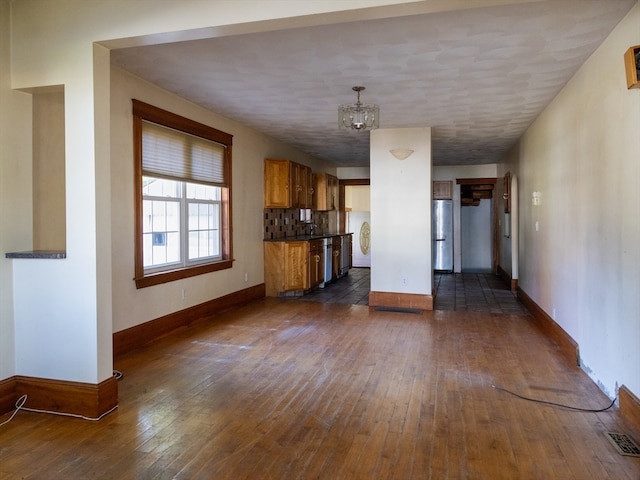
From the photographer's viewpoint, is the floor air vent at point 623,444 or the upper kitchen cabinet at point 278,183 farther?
the upper kitchen cabinet at point 278,183

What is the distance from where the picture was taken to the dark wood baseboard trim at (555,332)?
148 inches

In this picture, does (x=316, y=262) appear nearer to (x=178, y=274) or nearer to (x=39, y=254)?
(x=178, y=274)

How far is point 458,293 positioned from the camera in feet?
24.0

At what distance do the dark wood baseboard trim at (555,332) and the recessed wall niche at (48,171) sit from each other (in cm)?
412

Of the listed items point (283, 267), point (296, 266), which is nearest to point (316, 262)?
Answer: point (296, 266)

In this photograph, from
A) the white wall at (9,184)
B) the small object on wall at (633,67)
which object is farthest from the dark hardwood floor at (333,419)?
the small object on wall at (633,67)

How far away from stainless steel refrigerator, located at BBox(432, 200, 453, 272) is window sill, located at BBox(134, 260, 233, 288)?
5775mm

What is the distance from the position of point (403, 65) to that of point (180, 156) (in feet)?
8.46

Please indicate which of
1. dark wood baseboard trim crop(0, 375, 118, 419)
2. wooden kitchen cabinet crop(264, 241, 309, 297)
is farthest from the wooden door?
dark wood baseboard trim crop(0, 375, 118, 419)

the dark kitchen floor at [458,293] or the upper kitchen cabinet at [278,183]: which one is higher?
the upper kitchen cabinet at [278,183]

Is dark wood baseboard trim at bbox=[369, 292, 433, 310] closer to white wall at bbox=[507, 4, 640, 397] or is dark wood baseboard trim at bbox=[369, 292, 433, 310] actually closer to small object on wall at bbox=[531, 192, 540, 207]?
white wall at bbox=[507, 4, 640, 397]

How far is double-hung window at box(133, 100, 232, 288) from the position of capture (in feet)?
14.0

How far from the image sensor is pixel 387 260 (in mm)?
6137

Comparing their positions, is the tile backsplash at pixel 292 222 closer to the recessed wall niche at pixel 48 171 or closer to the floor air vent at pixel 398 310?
the floor air vent at pixel 398 310
